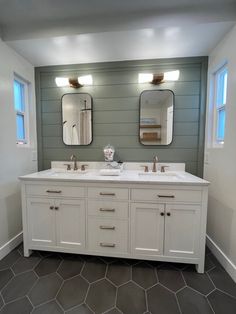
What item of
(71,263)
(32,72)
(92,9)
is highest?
(92,9)

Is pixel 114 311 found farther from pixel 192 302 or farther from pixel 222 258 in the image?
pixel 222 258

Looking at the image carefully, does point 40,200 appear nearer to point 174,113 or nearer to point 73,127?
point 73,127

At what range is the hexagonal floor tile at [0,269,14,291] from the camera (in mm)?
1341

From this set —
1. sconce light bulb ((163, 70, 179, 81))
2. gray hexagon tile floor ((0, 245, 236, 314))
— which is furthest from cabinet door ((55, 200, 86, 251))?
sconce light bulb ((163, 70, 179, 81))

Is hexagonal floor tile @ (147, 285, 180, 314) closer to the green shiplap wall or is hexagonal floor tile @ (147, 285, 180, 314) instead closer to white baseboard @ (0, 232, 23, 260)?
the green shiplap wall

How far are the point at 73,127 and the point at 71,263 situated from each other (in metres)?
1.61

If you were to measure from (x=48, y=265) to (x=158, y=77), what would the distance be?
2440 mm

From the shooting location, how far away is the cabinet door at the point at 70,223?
156 cm

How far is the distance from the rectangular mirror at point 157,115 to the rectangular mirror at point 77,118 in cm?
71

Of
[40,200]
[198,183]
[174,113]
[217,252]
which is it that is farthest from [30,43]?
[217,252]

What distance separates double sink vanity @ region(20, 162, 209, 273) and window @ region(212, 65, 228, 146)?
A: 2.21ft

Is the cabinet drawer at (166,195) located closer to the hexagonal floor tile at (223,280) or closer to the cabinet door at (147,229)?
the cabinet door at (147,229)

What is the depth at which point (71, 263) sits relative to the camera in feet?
5.17

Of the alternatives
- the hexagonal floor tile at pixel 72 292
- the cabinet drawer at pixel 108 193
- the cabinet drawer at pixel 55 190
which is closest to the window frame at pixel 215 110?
the cabinet drawer at pixel 108 193
